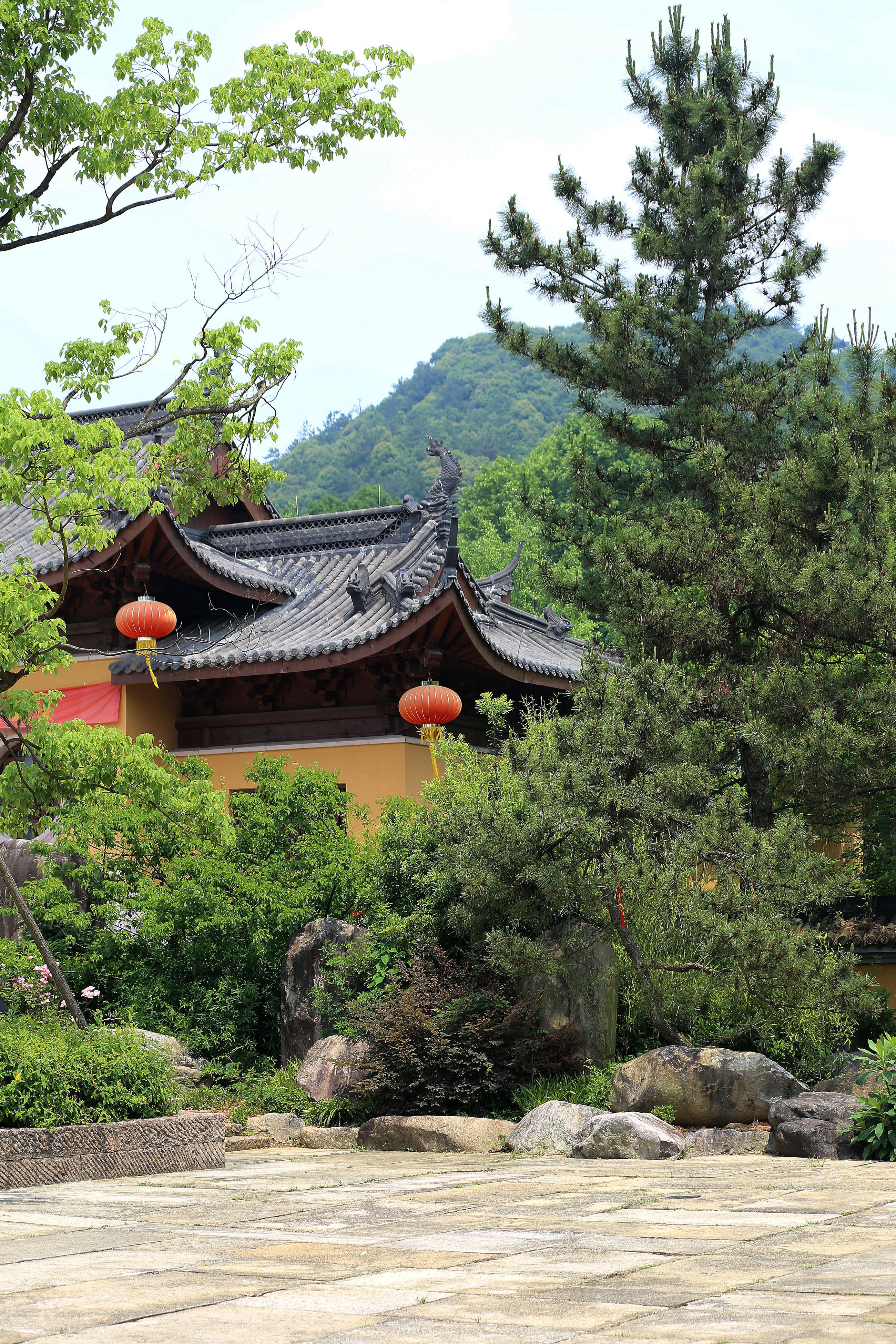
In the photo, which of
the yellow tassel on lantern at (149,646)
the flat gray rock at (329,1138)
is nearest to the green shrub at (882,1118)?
the flat gray rock at (329,1138)

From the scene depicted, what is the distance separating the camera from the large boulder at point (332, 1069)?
30.9ft

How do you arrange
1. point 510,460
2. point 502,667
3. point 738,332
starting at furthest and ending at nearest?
→ point 510,460 < point 502,667 < point 738,332

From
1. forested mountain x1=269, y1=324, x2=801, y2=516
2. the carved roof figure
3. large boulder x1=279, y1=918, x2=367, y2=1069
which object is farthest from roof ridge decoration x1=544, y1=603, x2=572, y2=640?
forested mountain x1=269, y1=324, x2=801, y2=516

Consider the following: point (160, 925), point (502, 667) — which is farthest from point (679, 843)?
point (502, 667)

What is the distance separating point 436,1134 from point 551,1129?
0.77 meters

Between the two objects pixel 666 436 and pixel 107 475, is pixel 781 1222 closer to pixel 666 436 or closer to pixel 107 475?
pixel 107 475

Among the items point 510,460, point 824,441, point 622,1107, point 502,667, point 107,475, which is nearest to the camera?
point 107,475

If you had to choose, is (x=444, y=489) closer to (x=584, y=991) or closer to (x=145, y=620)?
(x=145, y=620)

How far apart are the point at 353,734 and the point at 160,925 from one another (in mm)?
5362

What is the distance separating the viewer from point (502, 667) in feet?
51.8

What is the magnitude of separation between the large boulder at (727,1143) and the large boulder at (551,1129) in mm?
616

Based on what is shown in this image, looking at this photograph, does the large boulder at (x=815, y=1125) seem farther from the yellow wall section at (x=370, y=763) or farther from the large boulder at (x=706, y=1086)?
the yellow wall section at (x=370, y=763)

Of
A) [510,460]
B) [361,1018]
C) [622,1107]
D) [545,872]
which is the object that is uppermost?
[510,460]

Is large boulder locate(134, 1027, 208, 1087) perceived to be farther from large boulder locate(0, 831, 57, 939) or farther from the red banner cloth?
the red banner cloth
